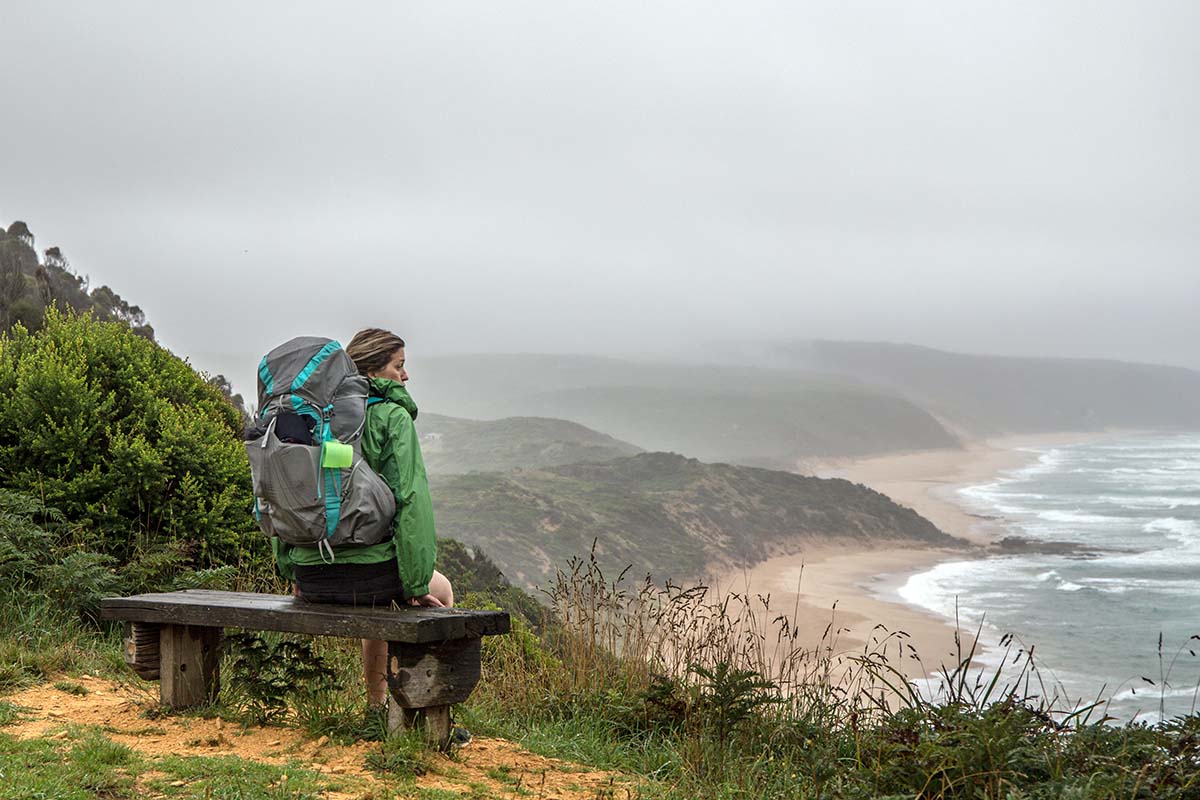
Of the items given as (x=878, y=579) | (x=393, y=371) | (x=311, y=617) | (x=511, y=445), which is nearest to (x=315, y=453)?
(x=393, y=371)

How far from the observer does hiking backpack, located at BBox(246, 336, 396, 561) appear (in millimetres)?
4355

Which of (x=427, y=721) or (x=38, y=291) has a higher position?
(x=38, y=291)

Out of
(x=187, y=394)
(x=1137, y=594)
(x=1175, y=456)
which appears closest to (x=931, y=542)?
(x=1137, y=594)

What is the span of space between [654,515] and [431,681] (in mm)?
47150

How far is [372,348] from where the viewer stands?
15.7 ft

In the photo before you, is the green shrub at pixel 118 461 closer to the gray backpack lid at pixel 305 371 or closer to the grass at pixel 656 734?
the grass at pixel 656 734

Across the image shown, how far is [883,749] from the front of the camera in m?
4.45

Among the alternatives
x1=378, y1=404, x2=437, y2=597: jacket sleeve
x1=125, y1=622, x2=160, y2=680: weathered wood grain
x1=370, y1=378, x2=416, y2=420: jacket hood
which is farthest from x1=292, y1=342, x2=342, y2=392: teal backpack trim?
x1=125, y1=622, x2=160, y2=680: weathered wood grain

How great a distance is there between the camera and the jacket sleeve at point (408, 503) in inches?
175

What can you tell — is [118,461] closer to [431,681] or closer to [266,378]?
[266,378]

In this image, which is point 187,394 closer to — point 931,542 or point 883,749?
point 883,749

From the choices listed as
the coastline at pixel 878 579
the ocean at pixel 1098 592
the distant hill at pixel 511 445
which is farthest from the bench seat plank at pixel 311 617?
the distant hill at pixel 511 445

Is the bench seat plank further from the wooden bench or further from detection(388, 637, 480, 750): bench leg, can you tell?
detection(388, 637, 480, 750): bench leg

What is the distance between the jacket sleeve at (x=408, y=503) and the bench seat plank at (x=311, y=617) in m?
0.17
